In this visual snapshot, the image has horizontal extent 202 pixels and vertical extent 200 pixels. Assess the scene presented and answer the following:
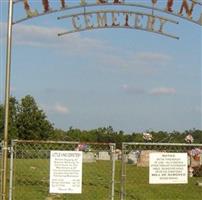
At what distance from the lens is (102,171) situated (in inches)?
918

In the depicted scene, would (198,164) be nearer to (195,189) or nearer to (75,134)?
(195,189)

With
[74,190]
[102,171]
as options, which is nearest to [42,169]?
[102,171]

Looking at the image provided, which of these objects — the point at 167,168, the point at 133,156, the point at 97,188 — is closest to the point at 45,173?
the point at 97,188

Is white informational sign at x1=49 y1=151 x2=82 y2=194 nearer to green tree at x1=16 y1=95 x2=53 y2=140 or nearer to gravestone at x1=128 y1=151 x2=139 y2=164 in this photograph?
gravestone at x1=128 y1=151 x2=139 y2=164

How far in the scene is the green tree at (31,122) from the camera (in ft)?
253

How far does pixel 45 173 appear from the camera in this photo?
20.5 m

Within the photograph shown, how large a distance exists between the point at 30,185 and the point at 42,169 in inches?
186

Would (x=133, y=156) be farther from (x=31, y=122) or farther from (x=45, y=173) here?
(x=31, y=122)

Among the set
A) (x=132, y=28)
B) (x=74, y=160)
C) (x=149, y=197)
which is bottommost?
(x=149, y=197)

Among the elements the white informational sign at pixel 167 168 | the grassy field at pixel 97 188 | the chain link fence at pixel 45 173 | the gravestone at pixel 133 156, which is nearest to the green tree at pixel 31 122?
the gravestone at pixel 133 156

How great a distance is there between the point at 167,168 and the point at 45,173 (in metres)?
10.2

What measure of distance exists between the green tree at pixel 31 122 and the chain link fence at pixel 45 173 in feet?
175

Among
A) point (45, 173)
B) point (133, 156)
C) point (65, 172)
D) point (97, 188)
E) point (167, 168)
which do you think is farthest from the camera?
point (133, 156)

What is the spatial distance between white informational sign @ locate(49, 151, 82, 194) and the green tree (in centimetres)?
6659
